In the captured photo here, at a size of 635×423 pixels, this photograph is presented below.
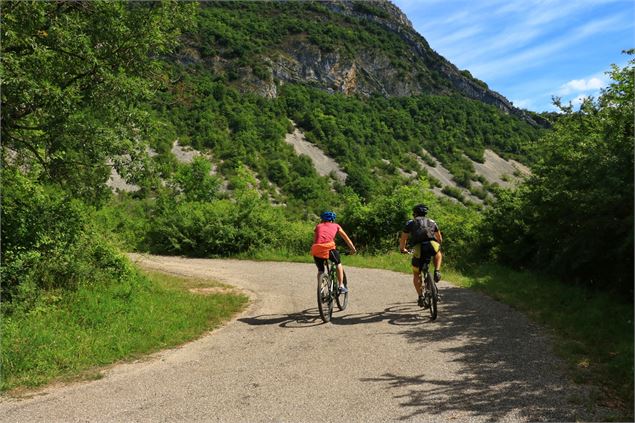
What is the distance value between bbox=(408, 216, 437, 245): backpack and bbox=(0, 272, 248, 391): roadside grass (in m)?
3.87

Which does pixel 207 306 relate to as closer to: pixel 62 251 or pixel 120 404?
pixel 62 251

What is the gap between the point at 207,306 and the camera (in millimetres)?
9242

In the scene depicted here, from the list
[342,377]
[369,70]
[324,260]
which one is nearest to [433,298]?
[324,260]

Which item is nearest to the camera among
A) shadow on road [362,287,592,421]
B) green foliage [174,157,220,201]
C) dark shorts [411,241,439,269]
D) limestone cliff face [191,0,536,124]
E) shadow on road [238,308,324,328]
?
shadow on road [362,287,592,421]

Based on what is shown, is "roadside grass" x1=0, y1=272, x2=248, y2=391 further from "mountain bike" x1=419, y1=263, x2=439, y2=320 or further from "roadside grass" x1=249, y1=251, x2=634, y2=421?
"roadside grass" x1=249, y1=251, x2=634, y2=421

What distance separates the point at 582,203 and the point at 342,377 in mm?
5801

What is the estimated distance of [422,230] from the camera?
8180mm

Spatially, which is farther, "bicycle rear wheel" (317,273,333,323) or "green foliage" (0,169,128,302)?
"bicycle rear wheel" (317,273,333,323)

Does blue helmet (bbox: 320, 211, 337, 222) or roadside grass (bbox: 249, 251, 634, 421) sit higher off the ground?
blue helmet (bbox: 320, 211, 337, 222)

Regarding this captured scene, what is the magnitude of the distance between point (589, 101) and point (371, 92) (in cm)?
11329

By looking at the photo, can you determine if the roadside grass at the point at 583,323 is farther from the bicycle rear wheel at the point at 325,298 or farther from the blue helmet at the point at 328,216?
the blue helmet at the point at 328,216

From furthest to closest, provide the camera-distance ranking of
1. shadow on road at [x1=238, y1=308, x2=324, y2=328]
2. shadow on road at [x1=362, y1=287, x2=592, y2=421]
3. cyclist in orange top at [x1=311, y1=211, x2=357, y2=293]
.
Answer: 1. cyclist in orange top at [x1=311, y1=211, x2=357, y2=293]
2. shadow on road at [x1=238, y1=308, x2=324, y2=328]
3. shadow on road at [x1=362, y1=287, x2=592, y2=421]

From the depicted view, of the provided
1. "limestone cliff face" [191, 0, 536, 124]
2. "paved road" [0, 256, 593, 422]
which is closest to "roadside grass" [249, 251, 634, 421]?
"paved road" [0, 256, 593, 422]

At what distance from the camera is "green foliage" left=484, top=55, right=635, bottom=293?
7066mm
